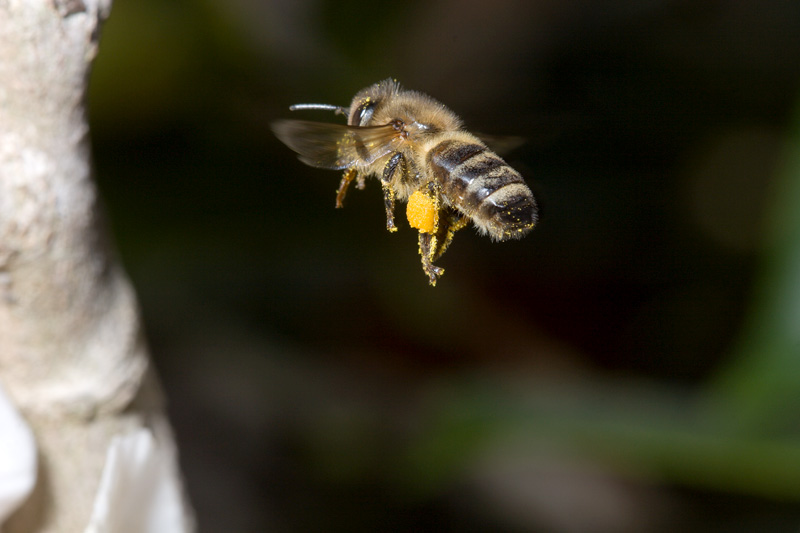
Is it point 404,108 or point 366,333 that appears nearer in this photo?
point 404,108

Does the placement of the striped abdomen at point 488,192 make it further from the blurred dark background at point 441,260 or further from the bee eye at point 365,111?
the blurred dark background at point 441,260

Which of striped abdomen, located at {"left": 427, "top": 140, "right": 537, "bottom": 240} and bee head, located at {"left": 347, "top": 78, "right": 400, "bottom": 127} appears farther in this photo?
bee head, located at {"left": 347, "top": 78, "right": 400, "bottom": 127}

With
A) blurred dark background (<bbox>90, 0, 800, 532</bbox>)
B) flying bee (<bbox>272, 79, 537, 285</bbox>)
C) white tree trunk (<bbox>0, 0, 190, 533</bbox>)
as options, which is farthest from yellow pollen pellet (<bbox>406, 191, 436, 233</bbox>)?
blurred dark background (<bbox>90, 0, 800, 532</bbox>)

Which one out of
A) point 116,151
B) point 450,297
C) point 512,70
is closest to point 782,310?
point 450,297

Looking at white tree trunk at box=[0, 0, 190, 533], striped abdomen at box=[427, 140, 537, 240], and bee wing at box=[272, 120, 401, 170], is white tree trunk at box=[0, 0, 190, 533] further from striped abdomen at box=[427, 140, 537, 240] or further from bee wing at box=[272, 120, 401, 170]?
striped abdomen at box=[427, 140, 537, 240]

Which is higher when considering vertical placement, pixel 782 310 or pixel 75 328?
pixel 782 310

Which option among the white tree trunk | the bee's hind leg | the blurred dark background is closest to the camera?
the white tree trunk

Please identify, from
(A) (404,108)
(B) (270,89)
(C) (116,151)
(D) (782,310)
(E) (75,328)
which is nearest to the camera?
(E) (75,328)

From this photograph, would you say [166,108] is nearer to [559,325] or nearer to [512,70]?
[512,70]

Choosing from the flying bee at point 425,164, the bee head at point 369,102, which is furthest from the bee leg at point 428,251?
the bee head at point 369,102
